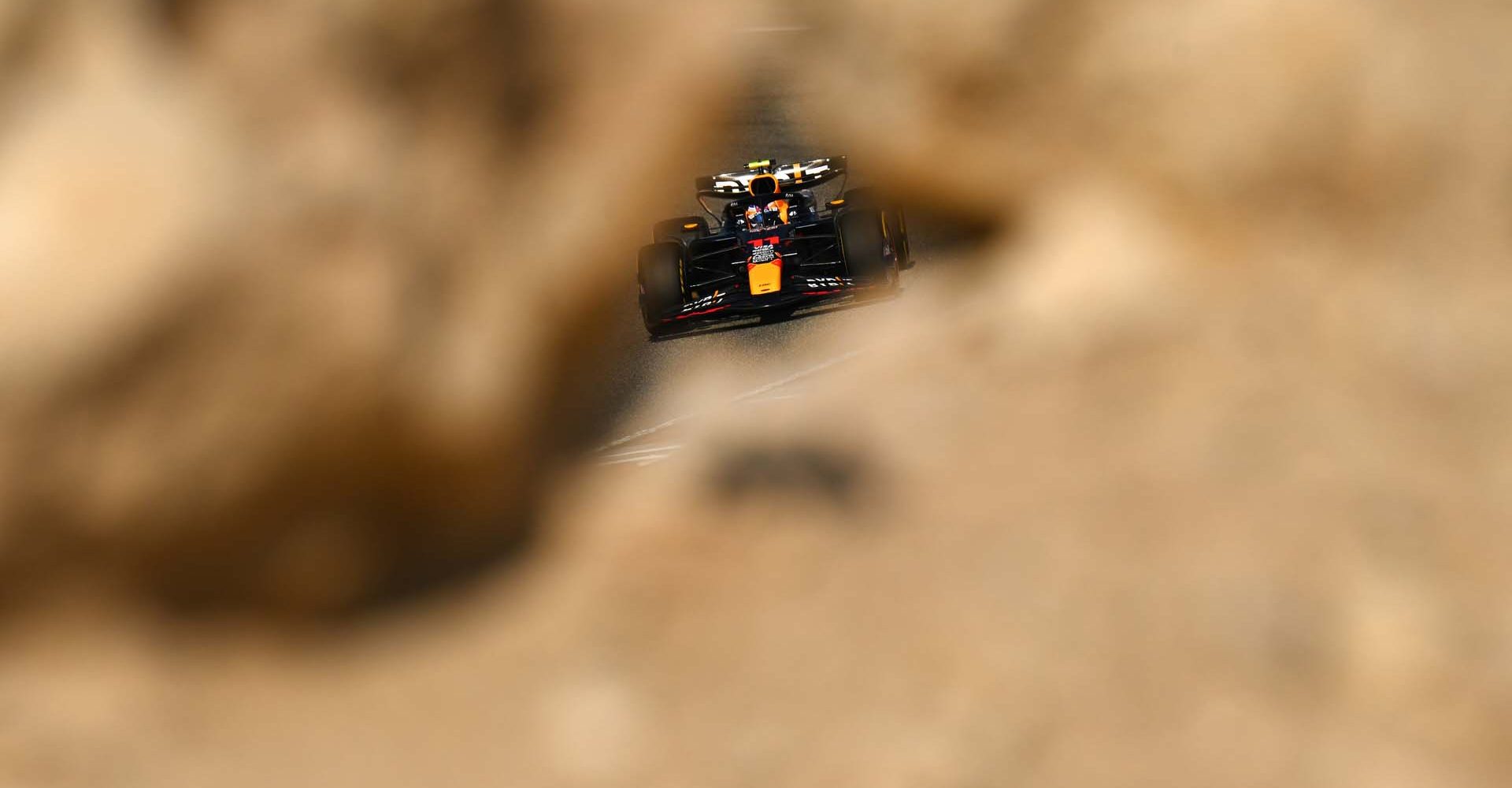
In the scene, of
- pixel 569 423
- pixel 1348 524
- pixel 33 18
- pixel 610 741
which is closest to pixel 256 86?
Answer: pixel 33 18

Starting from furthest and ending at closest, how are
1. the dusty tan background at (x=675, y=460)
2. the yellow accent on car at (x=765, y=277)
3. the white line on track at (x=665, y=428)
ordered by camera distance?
the yellow accent on car at (x=765, y=277) → the white line on track at (x=665, y=428) → the dusty tan background at (x=675, y=460)

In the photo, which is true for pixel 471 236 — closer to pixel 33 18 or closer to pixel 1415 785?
pixel 33 18

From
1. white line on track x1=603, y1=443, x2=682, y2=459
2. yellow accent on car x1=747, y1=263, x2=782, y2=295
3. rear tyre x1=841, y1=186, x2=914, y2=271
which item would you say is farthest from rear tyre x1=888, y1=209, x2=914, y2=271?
white line on track x1=603, y1=443, x2=682, y2=459

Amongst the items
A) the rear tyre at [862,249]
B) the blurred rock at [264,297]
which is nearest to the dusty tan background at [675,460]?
the blurred rock at [264,297]

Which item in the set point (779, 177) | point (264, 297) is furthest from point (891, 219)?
point (264, 297)

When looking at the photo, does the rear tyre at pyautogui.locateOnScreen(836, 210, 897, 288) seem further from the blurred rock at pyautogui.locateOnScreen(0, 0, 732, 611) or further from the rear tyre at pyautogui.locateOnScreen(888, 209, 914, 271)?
the blurred rock at pyautogui.locateOnScreen(0, 0, 732, 611)

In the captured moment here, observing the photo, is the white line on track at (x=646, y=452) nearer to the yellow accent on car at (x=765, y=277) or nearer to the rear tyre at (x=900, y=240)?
the yellow accent on car at (x=765, y=277)

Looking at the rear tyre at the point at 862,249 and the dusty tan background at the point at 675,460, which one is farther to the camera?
the rear tyre at the point at 862,249

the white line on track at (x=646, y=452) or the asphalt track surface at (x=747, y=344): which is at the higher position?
the asphalt track surface at (x=747, y=344)
